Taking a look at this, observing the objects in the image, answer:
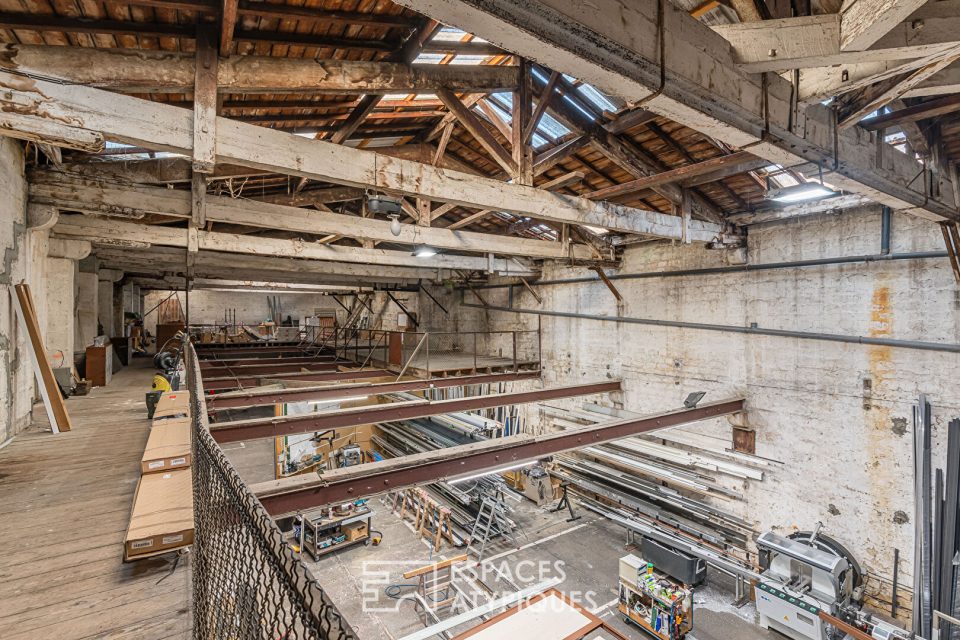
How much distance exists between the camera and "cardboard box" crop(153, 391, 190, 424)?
3985 mm

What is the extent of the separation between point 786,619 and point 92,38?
9041mm

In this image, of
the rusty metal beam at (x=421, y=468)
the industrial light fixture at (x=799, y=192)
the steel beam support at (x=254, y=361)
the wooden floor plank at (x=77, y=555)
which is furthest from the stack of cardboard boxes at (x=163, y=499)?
the industrial light fixture at (x=799, y=192)

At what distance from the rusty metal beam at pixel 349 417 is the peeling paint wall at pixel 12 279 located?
174cm

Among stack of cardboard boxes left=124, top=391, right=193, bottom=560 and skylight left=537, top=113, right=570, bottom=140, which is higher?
skylight left=537, top=113, right=570, bottom=140

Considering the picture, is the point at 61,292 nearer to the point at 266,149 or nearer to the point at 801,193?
the point at 266,149

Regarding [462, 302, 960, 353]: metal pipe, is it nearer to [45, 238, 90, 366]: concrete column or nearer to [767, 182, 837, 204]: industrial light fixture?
[767, 182, 837, 204]: industrial light fixture

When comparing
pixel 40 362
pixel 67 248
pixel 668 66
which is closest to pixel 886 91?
pixel 668 66

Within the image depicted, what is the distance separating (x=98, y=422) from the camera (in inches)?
184

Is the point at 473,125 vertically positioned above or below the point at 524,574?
above

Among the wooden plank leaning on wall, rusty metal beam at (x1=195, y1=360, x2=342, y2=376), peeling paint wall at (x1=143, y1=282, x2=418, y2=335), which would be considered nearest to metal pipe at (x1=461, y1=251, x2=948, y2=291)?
rusty metal beam at (x1=195, y1=360, x2=342, y2=376)

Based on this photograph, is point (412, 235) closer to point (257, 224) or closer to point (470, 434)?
point (257, 224)

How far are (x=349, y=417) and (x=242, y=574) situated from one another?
3.91 m

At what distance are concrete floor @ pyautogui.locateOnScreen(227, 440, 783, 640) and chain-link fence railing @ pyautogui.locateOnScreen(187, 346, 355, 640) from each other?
533 cm

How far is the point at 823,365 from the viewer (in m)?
5.70
